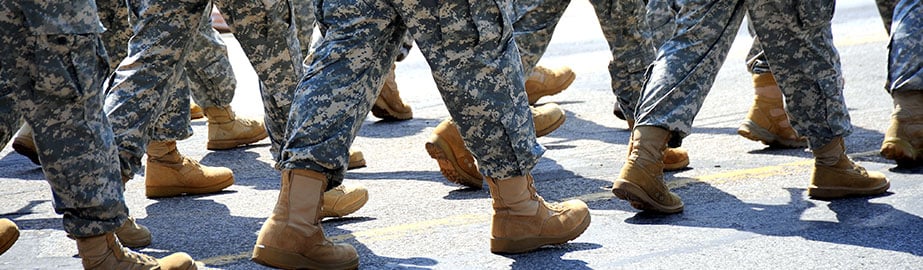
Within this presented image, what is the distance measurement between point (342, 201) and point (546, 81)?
2551 millimetres

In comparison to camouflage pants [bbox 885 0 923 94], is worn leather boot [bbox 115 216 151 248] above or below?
below

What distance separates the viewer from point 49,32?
362 centimetres

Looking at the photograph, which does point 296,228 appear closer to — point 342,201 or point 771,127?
point 342,201

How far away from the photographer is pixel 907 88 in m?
5.46

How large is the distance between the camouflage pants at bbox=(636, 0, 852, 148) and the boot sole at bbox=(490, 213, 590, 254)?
524 millimetres

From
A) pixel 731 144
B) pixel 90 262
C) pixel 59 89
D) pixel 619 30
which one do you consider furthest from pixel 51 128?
pixel 731 144

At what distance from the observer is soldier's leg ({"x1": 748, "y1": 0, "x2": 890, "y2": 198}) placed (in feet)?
15.5

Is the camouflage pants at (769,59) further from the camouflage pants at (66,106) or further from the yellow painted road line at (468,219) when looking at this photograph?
the camouflage pants at (66,106)

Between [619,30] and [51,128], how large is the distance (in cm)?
275

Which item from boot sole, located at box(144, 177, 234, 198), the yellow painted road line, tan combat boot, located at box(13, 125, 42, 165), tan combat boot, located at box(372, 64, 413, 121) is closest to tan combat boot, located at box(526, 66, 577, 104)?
tan combat boot, located at box(372, 64, 413, 121)

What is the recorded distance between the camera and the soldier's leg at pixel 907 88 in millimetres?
5430

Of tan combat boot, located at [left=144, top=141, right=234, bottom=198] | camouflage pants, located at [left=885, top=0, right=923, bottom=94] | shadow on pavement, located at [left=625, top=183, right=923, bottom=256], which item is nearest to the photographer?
shadow on pavement, located at [left=625, top=183, right=923, bottom=256]

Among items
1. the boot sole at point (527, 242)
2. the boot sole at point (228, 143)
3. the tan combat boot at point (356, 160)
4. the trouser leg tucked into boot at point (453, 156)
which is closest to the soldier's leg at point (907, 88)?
the trouser leg tucked into boot at point (453, 156)

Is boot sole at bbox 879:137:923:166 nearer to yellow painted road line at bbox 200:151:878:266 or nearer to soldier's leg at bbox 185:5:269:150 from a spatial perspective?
yellow painted road line at bbox 200:151:878:266
